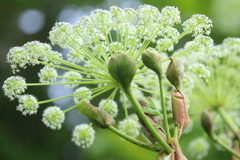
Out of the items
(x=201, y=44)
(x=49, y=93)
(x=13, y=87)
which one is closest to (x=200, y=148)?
(x=201, y=44)

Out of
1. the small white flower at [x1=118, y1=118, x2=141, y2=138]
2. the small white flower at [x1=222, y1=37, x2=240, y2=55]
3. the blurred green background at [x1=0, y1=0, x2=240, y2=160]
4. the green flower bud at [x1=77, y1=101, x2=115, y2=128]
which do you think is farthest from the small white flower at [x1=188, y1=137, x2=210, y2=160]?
the green flower bud at [x1=77, y1=101, x2=115, y2=128]

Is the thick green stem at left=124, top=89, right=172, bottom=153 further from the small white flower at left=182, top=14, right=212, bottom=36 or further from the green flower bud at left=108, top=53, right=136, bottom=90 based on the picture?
the small white flower at left=182, top=14, right=212, bottom=36

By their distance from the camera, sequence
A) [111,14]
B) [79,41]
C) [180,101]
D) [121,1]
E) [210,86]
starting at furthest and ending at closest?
[121,1]
[210,86]
[79,41]
[111,14]
[180,101]

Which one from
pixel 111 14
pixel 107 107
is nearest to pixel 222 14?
pixel 107 107

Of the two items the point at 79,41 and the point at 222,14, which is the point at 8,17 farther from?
the point at 79,41

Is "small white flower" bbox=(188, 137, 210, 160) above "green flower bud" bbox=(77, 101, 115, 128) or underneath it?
→ underneath

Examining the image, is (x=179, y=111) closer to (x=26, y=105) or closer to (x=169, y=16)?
(x=169, y=16)
